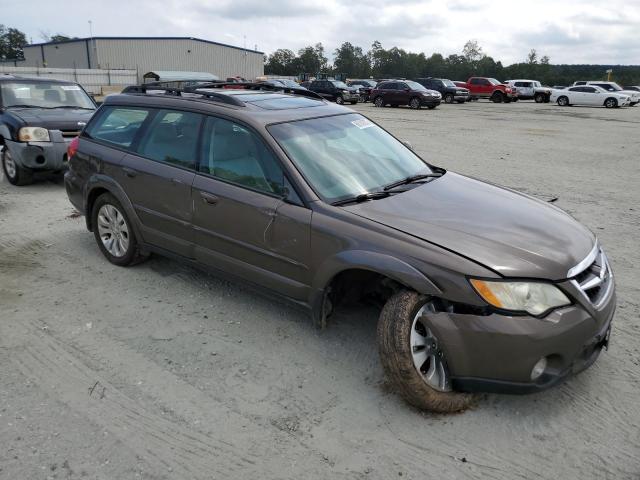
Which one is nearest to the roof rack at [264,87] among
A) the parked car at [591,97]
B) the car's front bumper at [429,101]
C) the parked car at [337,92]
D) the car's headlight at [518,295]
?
the car's headlight at [518,295]

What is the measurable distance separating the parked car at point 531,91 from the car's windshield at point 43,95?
36636 mm

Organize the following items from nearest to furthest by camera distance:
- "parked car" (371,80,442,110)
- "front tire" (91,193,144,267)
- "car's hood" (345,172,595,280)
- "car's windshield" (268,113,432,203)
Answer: "car's hood" (345,172,595,280) < "car's windshield" (268,113,432,203) < "front tire" (91,193,144,267) < "parked car" (371,80,442,110)

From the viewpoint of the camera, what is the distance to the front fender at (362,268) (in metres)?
2.82

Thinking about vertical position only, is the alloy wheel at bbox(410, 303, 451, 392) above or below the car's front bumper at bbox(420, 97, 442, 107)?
below

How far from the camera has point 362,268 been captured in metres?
3.04

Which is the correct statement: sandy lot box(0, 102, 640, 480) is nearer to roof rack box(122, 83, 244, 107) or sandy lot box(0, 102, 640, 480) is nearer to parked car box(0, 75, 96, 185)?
roof rack box(122, 83, 244, 107)

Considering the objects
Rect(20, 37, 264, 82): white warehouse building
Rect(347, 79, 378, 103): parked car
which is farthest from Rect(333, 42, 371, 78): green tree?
Rect(347, 79, 378, 103): parked car

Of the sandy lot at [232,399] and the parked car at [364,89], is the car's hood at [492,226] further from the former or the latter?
the parked car at [364,89]

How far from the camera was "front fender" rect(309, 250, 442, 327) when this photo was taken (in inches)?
111

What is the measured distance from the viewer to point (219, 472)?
2523mm

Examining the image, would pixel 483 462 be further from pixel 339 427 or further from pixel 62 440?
pixel 62 440

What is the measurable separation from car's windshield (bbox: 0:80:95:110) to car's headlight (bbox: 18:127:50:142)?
3.90 feet

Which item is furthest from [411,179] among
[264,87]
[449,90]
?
[449,90]

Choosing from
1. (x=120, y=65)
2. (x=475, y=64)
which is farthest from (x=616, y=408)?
(x=475, y=64)
